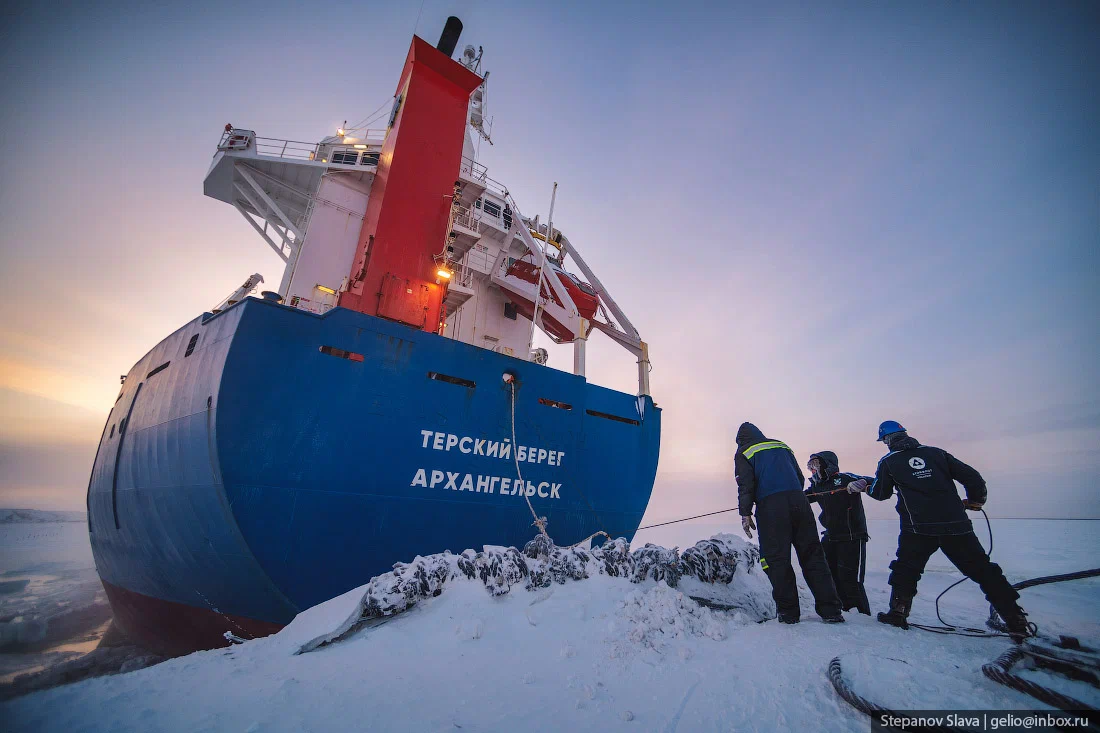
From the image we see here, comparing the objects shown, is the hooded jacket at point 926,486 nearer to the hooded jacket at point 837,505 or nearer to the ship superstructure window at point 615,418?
the hooded jacket at point 837,505

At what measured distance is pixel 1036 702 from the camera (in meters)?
1.60

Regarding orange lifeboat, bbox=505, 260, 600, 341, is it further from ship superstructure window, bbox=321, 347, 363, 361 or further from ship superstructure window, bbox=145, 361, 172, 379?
ship superstructure window, bbox=145, 361, 172, 379

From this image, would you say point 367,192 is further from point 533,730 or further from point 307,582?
point 533,730

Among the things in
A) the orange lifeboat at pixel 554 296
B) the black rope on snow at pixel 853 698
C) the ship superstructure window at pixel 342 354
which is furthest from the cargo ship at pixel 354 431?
the black rope on snow at pixel 853 698

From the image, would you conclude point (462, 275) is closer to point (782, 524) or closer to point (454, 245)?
point (454, 245)

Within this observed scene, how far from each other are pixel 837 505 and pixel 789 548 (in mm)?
1253

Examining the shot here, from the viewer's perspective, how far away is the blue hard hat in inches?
138

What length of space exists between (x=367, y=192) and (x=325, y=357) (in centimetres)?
527

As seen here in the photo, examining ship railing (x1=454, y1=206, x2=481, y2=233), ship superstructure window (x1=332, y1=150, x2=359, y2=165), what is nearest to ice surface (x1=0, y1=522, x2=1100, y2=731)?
ship railing (x1=454, y1=206, x2=481, y2=233)

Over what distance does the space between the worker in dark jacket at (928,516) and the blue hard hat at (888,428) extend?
0.06 metres

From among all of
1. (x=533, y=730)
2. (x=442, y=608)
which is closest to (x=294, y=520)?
(x=442, y=608)

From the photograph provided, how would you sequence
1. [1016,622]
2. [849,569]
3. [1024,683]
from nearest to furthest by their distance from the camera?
1. [1024,683]
2. [1016,622]
3. [849,569]

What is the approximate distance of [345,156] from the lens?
27.3 feet

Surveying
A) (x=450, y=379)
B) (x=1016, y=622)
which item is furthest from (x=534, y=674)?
(x=450, y=379)
